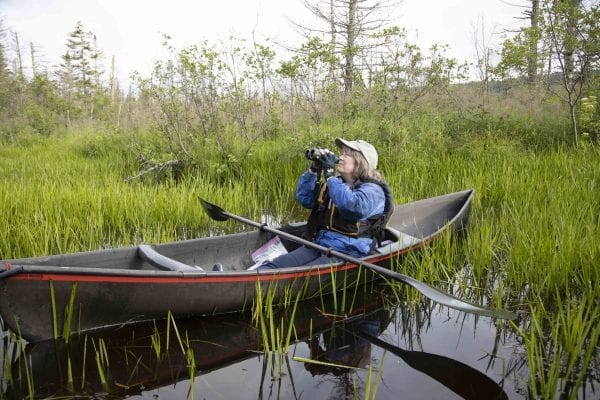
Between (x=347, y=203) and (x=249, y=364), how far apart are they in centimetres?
159

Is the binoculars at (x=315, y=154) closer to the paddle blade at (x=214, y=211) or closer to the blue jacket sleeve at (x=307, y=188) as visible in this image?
the blue jacket sleeve at (x=307, y=188)

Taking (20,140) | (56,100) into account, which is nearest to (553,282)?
(20,140)

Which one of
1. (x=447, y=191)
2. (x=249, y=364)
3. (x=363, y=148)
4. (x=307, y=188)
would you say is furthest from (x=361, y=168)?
(x=447, y=191)

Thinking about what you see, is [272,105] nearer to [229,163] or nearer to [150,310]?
[229,163]

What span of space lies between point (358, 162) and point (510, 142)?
635 cm

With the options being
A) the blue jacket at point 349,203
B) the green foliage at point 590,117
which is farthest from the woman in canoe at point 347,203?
the green foliage at point 590,117

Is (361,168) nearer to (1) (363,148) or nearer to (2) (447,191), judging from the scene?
(1) (363,148)

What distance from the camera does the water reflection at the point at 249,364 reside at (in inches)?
113

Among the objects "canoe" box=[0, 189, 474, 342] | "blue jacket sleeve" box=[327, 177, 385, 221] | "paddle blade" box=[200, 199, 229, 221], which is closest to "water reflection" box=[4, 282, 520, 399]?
"canoe" box=[0, 189, 474, 342]

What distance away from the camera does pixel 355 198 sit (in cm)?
411

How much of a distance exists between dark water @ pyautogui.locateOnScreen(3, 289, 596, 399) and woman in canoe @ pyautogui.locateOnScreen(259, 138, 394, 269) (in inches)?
26.0

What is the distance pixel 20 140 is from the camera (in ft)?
49.6

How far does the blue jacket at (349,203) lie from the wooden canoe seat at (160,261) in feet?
4.33

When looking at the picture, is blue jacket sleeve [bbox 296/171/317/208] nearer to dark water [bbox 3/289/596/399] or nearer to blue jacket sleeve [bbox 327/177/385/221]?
blue jacket sleeve [bbox 327/177/385/221]
